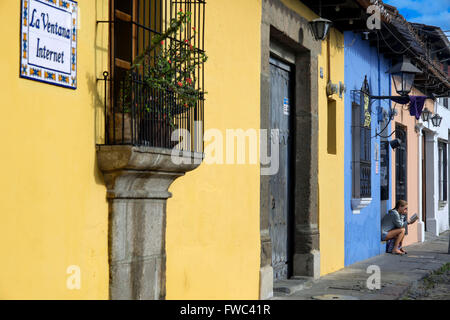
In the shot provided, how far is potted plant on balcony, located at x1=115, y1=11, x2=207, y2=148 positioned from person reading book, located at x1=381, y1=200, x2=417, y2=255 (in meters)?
8.39

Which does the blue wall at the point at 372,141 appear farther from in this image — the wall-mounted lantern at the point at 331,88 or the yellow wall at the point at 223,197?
the yellow wall at the point at 223,197

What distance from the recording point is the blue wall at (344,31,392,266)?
10.3 m

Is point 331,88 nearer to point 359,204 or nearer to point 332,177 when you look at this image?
point 332,177

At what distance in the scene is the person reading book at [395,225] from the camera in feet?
40.7

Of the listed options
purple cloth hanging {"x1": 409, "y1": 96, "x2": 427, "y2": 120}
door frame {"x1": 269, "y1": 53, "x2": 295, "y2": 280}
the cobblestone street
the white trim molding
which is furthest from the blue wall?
door frame {"x1": 269, "y1": 53, "x2": 295, "y2": 280}

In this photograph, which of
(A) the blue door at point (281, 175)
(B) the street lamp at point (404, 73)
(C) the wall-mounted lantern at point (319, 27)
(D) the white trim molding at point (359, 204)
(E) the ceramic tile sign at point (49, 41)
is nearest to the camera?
(E) the ceramic tile sign at point (49, 41)

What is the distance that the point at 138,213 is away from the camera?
179 inches

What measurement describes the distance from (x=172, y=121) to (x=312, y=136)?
4033mm

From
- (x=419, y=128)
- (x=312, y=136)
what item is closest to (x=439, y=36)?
(x=419, y=128)

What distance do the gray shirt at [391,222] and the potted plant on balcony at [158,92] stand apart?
8371 mm

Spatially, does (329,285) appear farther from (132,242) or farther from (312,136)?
(132,242)

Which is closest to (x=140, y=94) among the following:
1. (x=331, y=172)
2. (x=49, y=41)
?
(x=49, y=41)

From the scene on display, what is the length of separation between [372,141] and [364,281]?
401 cm

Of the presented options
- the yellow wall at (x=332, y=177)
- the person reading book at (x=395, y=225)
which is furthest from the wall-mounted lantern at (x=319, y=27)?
the person reading book at (x=395, y=225)
